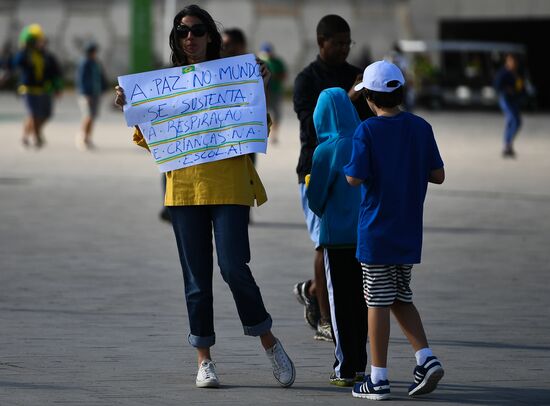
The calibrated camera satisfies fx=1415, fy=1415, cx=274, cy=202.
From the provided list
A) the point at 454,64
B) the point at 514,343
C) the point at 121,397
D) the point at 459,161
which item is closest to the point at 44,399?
the point at 121,397

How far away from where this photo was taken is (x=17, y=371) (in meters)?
6.56

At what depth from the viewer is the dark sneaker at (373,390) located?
238 inches

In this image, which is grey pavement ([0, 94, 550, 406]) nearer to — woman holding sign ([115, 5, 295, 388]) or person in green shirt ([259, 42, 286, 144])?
woman holding sign ([115, 5, 295, 388])

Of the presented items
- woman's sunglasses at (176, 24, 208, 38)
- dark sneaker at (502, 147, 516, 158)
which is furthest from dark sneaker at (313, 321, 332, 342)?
dark sneaker at (502, 147, 516, 158)

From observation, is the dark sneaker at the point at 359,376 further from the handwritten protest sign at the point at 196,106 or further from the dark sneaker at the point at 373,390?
the handwritten protest sign at the point at 196,106

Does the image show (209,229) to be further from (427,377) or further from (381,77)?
(427,377)

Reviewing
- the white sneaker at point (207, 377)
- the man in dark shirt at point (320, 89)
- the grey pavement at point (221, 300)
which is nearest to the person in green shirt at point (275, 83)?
the grey pavement at point (221, 300)

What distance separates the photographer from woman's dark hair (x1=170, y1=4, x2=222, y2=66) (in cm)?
640

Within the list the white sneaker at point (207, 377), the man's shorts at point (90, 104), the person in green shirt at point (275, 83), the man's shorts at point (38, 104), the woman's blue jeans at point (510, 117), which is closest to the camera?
the white sneaker at point (207, 377)

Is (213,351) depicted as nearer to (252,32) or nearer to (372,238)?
(372,238)

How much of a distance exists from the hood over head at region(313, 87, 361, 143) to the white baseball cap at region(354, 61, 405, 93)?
0.41 meters

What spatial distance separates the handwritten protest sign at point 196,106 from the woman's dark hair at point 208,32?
77 mm

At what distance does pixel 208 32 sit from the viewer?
6449 mm

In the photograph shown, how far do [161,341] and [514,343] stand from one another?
6.11 feet
